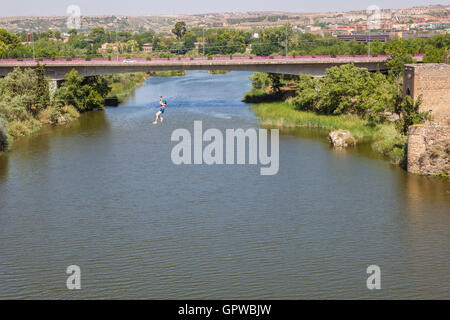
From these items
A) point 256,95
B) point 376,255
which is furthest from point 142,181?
point 256,95

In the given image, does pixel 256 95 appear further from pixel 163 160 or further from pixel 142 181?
pixel 142 181

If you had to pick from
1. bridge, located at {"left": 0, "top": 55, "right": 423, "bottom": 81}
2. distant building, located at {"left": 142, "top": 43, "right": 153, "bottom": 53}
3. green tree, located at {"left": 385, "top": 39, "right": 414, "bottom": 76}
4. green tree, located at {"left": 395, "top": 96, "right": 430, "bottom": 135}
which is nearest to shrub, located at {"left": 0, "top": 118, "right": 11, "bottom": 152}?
bridge, located at {"left": 0, "top": 55, "right": 423, "bottom": 81}

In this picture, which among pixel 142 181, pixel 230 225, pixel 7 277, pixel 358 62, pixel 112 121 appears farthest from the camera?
pixel 358 62

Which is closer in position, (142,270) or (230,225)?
(142,270)

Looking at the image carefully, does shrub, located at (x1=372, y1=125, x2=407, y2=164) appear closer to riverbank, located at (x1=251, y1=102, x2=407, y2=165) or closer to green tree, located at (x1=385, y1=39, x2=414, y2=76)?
riverbank, located at (x1=251, y1=102, x2=407, y2=165)
